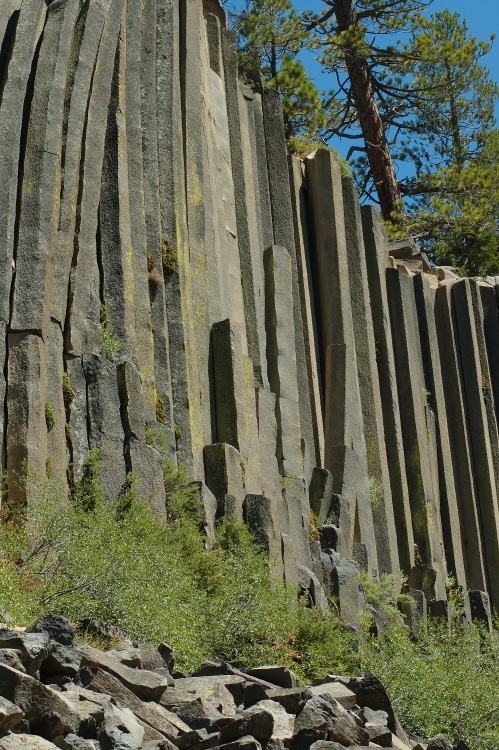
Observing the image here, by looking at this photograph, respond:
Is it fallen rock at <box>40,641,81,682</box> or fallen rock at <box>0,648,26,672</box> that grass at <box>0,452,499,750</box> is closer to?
fallen rock at <box>40,641,81,682</box>

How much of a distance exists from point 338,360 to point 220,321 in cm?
314

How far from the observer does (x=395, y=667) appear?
1050cm

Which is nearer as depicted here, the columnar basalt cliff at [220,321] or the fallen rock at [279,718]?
the fallen rock at [279,718]

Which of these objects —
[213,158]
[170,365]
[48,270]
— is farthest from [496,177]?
[48,270]

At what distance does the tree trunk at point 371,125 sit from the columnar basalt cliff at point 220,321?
5367mm

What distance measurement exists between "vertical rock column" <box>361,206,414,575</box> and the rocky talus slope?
8617 millimetres

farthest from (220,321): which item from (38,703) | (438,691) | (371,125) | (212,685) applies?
Result: (371,125)

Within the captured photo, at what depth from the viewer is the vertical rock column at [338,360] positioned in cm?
1558

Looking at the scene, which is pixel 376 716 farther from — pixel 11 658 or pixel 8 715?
pixel 8 715

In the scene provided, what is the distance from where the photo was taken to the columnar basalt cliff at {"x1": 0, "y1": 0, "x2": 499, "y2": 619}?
11.1 m

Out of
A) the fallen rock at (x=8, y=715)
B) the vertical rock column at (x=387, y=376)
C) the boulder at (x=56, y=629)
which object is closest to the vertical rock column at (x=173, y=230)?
the vertical rock column at (x=387, y=376)

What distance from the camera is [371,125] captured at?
984 inches


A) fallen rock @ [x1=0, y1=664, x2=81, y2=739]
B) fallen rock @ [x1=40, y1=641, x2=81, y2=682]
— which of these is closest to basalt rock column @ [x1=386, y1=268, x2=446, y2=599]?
fallen rock @ [x1=40, y1=641, x2=81, y2=682]

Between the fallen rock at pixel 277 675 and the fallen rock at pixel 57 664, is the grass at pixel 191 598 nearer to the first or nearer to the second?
the fallen rock at pixel 277 675
